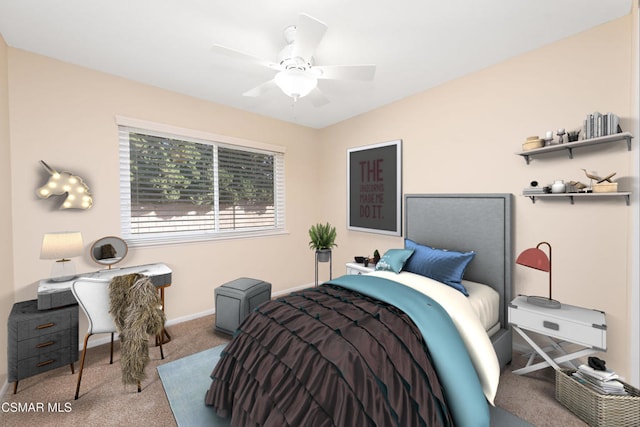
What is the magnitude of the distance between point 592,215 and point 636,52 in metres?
1.15

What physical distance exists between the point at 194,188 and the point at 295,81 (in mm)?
2120

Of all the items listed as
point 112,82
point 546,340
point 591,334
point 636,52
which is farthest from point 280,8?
point 546,340

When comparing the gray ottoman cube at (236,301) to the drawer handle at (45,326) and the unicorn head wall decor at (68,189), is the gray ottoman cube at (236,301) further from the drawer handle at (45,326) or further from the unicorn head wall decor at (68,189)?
the unicorn head wall decor at (68,189)

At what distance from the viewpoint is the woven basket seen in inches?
64.9

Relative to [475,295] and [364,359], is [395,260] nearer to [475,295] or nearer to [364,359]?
[475,295]

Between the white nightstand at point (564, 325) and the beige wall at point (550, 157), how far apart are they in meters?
0.31

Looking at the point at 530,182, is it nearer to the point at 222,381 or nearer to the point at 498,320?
the point at 498,320

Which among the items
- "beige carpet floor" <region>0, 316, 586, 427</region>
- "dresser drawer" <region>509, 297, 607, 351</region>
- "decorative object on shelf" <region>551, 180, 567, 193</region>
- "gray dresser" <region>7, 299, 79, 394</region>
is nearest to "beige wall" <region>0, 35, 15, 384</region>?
"gray dresser" <region>7, 299, 79, 394</region>

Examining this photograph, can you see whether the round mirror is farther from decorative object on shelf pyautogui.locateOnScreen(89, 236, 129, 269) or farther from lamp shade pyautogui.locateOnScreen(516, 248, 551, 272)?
lamp shade pyautogui.locateOnScreen(516, 248, 551, 272)

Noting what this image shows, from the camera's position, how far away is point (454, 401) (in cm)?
157

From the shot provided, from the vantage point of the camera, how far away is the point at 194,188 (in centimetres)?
343

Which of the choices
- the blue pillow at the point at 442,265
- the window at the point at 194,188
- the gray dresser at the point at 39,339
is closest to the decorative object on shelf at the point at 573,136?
the blue pillow at the point at 442,265

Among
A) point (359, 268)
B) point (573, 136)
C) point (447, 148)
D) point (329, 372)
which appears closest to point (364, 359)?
point (329, 372)

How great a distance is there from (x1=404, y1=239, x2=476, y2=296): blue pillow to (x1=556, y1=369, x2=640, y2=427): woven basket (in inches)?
34.2
